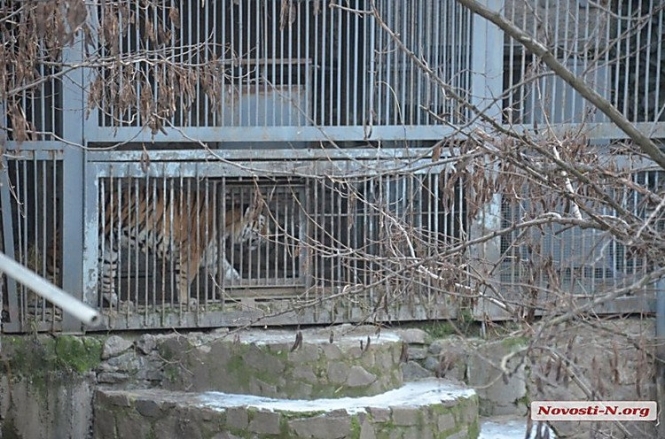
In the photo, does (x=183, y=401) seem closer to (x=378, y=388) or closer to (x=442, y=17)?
Result: (x=378, y=388)

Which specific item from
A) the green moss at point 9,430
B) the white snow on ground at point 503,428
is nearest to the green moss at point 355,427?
the white snow on ground at point 503,428

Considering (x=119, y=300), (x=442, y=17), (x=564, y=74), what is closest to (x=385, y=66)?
(x=442, y=17)

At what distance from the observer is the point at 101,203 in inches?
318

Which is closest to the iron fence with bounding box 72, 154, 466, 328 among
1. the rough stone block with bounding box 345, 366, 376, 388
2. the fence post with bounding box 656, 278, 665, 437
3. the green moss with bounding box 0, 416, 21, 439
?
the rough stone block with bounding box 345, 366, 376, 388

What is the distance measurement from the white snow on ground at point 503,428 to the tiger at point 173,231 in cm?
220

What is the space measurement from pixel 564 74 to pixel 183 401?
4.50 metres

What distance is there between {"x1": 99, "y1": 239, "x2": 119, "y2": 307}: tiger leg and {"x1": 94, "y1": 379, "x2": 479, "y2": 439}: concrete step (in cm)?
73

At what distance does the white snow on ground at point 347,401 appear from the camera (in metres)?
7.21

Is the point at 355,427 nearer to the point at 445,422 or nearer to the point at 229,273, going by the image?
the point at 445,422

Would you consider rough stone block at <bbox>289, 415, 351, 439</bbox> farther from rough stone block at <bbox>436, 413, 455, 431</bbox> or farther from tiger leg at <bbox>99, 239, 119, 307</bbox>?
tiger leg at <bbox>99, 239, 119, 307</bbox>

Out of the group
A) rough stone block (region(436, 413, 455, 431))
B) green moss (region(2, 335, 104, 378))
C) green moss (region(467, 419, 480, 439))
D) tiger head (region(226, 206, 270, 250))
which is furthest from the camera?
tiger head (region(226, 206, 270, 250))

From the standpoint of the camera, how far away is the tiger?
822cm

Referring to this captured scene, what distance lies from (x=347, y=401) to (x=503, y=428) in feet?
4.49

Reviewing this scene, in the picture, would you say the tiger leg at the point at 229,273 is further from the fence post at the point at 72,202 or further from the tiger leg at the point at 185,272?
the fence post at the point at 72,202
